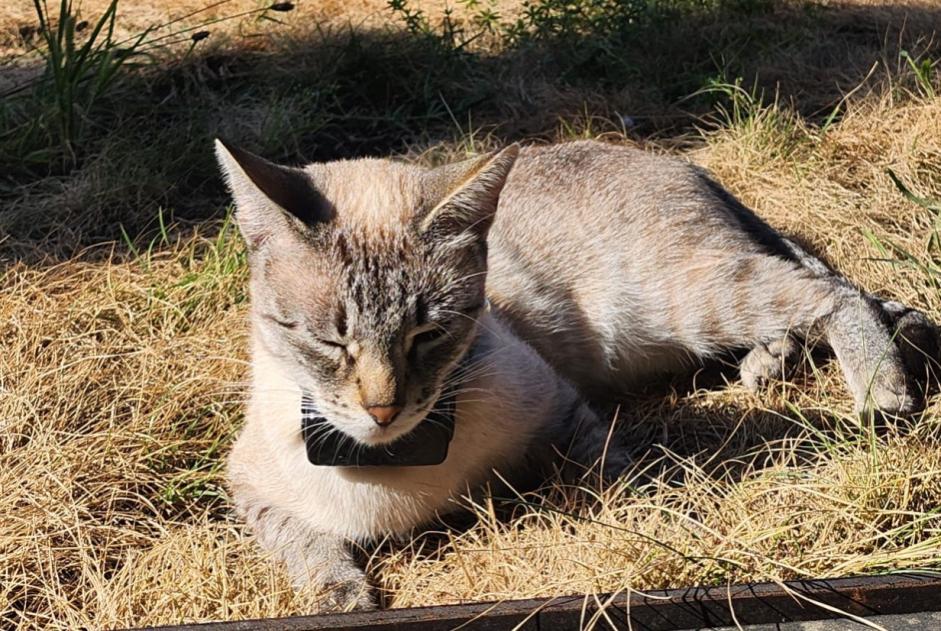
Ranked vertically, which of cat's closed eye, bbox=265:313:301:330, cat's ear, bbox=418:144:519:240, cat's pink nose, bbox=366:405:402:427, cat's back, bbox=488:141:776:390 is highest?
cat's ear, bbox=418:144:519:240

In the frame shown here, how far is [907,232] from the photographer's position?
4352 millimetres

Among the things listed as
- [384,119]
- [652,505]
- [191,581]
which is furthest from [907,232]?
[191,581]

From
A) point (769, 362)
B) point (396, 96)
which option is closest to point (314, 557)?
point (769, 362)

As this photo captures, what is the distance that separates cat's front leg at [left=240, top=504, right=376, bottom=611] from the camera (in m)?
2.94

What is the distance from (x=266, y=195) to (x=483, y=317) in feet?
2.64

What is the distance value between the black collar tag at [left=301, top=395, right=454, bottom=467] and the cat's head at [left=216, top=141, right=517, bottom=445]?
12 cm

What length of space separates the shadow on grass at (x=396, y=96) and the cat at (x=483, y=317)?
1268 mm

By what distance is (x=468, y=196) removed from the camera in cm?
278

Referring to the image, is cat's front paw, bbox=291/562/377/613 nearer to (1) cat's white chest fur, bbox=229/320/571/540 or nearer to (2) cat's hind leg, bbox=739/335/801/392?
(1) cat's white chest fur, bbox=229/320/571/540

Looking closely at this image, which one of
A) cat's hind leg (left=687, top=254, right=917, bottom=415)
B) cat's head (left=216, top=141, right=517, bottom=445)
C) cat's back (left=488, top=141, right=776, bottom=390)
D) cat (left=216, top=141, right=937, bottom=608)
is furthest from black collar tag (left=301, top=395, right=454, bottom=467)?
cat's hind leg (left=687, top=254, right=917, bottom=415)

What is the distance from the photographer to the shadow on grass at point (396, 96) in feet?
15.9

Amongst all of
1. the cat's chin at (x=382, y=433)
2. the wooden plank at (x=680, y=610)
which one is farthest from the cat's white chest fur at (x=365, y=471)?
the wooden plank at (x=680, y=610)

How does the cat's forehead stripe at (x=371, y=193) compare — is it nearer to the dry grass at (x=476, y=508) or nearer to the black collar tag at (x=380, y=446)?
the black collar tag at (x=380, y=446)

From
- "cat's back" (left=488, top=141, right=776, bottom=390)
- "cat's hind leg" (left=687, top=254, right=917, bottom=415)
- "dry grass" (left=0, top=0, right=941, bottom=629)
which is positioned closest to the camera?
"dry grass" (left=0, top=0, right=941, bottom=629)
